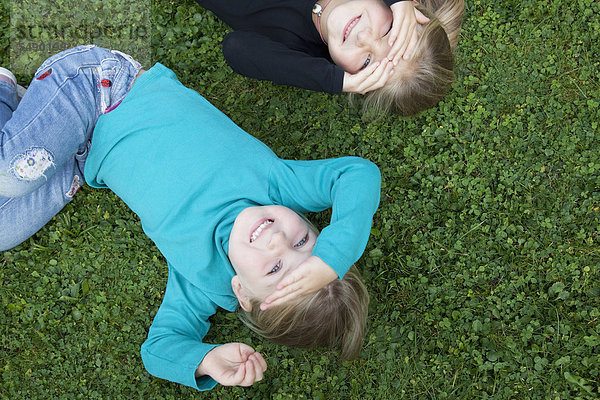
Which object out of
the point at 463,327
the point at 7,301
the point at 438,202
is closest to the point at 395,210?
the point at 438,202

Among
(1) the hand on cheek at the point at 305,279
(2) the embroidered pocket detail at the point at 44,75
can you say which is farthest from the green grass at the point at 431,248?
(1) the hand on cheek at the point at 305,279

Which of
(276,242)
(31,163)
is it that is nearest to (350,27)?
(276,242)

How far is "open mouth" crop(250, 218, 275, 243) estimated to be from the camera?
115 inches

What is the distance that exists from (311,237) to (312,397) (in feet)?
4.68

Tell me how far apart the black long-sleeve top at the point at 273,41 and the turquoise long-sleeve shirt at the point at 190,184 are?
0.55 metres

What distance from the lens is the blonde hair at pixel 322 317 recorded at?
2.94 metres

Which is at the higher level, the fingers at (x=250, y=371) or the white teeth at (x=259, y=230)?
the white teeth at (x=259, y=230)

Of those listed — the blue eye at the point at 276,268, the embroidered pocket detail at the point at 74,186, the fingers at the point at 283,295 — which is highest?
the blue eye at the point at 276,268

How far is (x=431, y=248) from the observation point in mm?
3947

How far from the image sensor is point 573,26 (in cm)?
415

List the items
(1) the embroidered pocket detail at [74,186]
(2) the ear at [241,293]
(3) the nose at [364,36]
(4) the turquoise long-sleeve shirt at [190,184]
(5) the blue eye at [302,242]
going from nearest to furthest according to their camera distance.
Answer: (5) the blue eye at [302,242] < (2) the ear at [241,293] < (4) the turquoise long-sleeve shirt at [190,184] < (3) the nose at [364,36] < (1) the embroidered pocket detail at [74,186]

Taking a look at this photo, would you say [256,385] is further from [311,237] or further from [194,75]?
[194,75]

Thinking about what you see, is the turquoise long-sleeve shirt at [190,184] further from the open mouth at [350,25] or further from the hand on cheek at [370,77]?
the open mouth at [350,25]

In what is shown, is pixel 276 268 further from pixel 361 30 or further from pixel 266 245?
pixel 361 30
